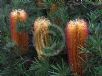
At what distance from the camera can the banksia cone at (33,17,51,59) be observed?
1.25 meters

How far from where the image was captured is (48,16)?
142cm

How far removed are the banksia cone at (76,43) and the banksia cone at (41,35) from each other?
118 millimetres

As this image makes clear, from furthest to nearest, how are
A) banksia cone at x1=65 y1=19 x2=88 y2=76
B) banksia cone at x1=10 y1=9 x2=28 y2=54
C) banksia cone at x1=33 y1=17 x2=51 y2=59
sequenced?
banksia cone at x1=10 y1=9 x2=28 y2=54, banksia cone at x1=33 y1=17 x2=51 y2=59, banksia cone at x1=65 y1=19 x2=88 y2=76

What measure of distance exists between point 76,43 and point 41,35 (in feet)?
0.56

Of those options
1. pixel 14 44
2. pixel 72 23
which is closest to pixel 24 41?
pixel 14 44

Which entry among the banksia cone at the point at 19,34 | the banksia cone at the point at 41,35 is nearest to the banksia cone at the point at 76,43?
the banksia cone at the point at 41,35

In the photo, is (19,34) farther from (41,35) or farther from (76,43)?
(76,43)

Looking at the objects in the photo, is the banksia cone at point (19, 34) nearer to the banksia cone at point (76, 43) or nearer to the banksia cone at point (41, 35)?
the banksia cone at point (41, 35)

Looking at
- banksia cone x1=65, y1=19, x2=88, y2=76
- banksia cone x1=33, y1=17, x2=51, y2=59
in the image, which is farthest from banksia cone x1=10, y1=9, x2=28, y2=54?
banksia cone x1=65, y1=19, x2=88, y2=76

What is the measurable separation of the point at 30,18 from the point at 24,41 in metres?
0.13

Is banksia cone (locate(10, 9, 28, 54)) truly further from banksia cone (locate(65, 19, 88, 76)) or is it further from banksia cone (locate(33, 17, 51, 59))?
banksia cone (locate(65, 19, 88, 76))

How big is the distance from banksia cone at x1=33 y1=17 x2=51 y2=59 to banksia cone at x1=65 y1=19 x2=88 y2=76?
12 centimetres

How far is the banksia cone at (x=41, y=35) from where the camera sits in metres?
1.25

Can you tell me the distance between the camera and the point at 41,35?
1.26 m
